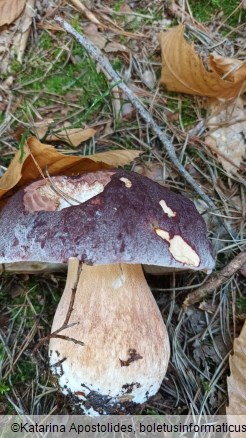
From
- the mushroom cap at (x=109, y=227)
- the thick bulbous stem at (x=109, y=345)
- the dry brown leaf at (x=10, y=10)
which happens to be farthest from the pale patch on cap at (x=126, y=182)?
the dry brown leaf at (x=10, y=10)

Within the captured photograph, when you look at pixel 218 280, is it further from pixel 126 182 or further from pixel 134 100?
pixel 134 100

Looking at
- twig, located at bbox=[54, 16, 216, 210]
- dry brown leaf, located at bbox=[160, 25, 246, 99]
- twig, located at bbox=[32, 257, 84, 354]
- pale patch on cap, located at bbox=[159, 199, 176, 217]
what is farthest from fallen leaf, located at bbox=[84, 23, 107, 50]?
twig, located at bbox=[32, 257, 84, 354]

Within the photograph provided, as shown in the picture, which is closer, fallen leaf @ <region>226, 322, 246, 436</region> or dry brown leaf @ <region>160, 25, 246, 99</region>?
fallen leaf @ <region>226, 322, 246, 436</region>

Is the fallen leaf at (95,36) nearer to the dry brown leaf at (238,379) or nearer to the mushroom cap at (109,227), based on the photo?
the mushroom cap at (109,227)

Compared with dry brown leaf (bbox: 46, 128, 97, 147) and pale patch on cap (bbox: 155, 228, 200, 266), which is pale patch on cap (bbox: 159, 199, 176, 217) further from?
dry brown leaf (bbox: 46, 128, 97, 147)

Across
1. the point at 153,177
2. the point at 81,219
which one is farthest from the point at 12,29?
the point at 81,219

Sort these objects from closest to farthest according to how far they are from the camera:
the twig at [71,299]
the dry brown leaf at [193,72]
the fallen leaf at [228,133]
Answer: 1. the twig at [71,299]
2. the dry brown leaf at [193,72]
3. the fallen leaf at [228,133]
